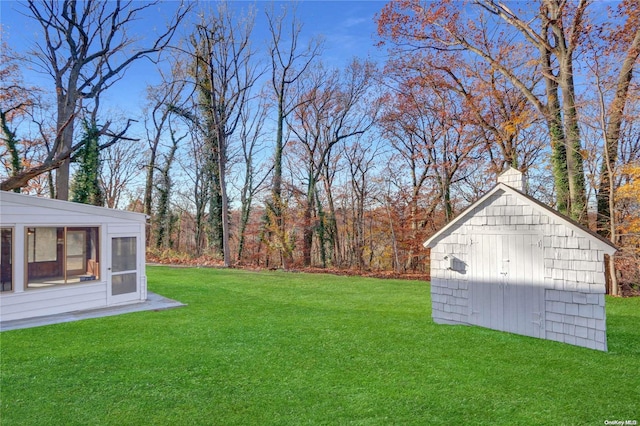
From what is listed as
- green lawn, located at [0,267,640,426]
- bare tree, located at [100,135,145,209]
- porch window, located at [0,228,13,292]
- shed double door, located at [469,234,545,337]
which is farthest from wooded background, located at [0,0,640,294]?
porch window, located at [0,228,13,292]

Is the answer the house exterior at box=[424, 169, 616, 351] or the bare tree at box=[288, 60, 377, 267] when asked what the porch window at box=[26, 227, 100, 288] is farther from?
the bare tree at box=[288, 60, 377, 267]

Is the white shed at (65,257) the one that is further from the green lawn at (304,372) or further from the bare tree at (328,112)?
the bare tree at (328,112)

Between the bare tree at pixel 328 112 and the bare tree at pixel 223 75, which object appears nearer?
the bare tree at pixel 223 75

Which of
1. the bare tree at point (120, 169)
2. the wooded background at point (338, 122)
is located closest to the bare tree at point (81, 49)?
the wooded background at point (338, 122)

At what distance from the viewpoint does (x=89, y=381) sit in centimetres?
393

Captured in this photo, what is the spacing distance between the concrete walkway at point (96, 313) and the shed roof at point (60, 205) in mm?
1833

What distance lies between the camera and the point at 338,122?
17.5 meters

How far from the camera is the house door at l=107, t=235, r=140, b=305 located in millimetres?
7562

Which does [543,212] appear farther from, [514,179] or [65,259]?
[65,259]

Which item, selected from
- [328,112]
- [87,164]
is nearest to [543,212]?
[328,112]

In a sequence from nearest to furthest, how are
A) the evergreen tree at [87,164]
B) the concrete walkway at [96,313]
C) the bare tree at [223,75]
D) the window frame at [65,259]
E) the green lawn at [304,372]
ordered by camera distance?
the green lawn at [304,372] < the concrete walkway at [96,313] < the window frame at [65,259] < the evergreen tree at [87,164] < the bare tree at [223,75]

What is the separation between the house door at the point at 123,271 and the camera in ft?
24.8

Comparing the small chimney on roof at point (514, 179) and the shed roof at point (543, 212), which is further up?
the small chimney on roof at point (514, 179)

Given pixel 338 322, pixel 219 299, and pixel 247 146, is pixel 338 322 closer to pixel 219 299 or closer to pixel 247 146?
pixel 219 299
